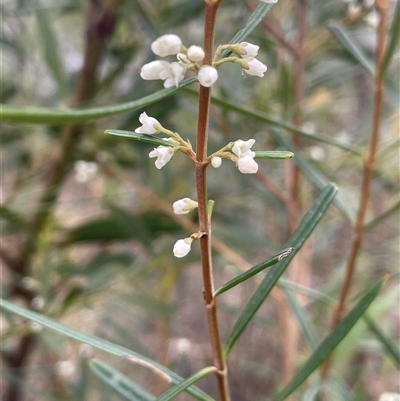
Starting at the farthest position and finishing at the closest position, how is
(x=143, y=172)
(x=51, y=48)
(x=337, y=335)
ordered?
(x=143, y=172), (x=51, y=48), (x=337, y=335)

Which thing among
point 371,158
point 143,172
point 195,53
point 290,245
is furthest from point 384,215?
point 143,172

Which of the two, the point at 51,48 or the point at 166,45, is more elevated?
the point at 51,48

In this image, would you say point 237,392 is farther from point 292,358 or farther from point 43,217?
point 43,217

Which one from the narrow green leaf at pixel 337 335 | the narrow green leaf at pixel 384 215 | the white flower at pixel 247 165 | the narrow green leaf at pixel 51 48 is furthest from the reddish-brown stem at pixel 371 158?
the narrow green leaf at pixel 51 48

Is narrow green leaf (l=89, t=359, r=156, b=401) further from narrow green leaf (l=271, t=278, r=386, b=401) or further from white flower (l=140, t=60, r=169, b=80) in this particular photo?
white flower (l=140, t=60, r=169, b=80)

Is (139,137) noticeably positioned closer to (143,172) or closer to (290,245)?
(290,245)

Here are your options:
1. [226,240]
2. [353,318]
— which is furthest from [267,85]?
[353,318]
